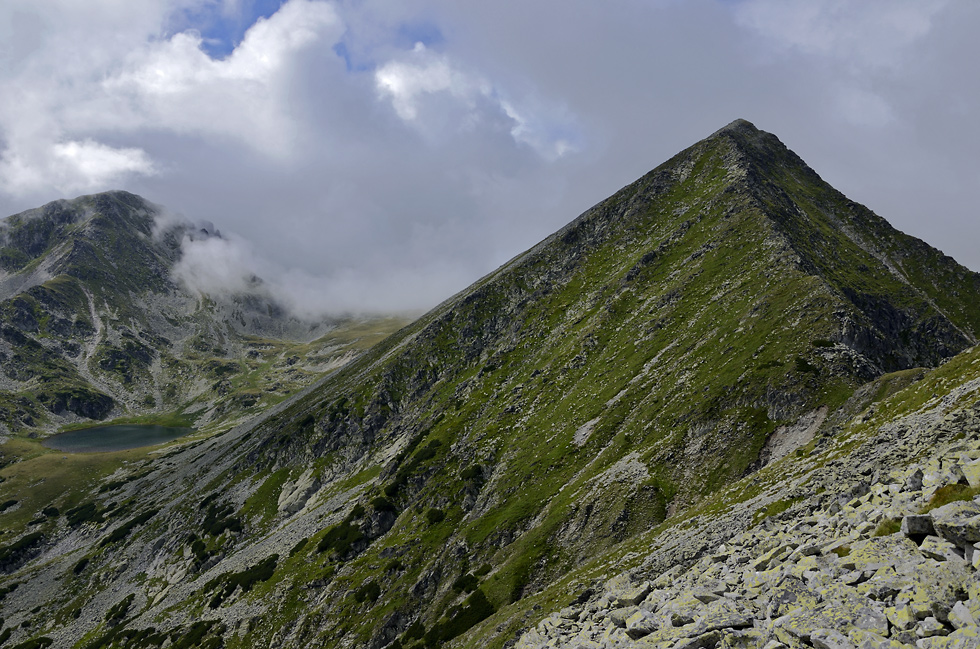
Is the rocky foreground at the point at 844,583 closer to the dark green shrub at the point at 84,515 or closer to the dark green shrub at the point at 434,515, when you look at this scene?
the dark green shrub at the point at 434,515

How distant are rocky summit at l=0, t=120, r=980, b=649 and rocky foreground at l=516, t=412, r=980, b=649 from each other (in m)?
0.09

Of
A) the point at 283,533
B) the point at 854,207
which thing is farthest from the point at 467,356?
the point at 854,207

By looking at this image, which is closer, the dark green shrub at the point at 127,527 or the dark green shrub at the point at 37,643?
the dark green shrub at the point at 37,643

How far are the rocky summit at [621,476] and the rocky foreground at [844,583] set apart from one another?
0.09 meters

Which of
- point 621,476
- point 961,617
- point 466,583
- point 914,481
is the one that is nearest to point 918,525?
point 914,481

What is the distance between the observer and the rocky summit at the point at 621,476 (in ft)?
58.7

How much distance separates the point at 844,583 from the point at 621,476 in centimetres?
4419

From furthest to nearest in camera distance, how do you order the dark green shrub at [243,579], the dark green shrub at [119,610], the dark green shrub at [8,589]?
the dark green shrub at [8,589]
the dark green shrub at [119,610]
the dark green shrub at [243,579]

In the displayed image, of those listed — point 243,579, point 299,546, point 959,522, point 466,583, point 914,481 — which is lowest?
point 466,583

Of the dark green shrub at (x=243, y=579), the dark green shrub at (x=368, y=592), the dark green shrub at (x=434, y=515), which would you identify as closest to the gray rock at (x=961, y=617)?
the dark green shrub at (x=368, y=592)

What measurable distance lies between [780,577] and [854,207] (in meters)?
143

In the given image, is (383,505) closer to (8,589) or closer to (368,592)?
(368,592)

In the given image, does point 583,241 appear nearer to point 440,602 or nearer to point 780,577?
point 440,602

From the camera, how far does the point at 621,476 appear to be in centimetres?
5750
